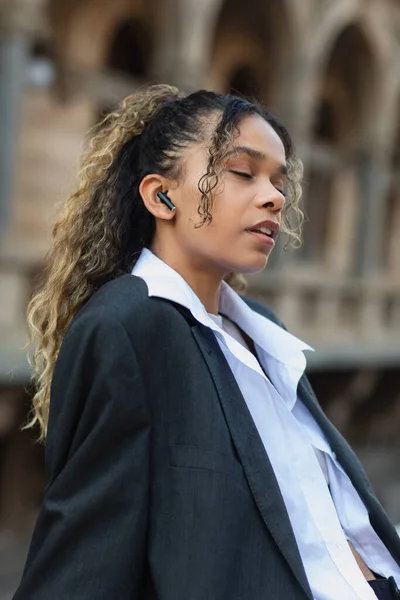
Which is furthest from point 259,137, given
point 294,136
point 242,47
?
point 242,47

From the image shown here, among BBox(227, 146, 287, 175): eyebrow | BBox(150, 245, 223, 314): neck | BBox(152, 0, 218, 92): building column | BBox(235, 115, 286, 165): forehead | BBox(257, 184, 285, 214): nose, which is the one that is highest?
BBox(152, 0, 218, 92): building column

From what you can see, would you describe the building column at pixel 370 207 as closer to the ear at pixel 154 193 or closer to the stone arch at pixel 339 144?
the stone arch at pixel 339 144

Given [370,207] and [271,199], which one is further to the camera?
[370,207]

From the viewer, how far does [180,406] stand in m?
1.39

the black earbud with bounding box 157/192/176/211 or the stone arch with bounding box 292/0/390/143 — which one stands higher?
the stone arch with bounding box 292/0/390/143

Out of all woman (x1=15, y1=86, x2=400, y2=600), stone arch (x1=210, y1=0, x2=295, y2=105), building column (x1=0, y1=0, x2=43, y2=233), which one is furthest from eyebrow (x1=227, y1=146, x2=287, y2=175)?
stone arch (x1=210, y1=0, x2=295, y2=105)

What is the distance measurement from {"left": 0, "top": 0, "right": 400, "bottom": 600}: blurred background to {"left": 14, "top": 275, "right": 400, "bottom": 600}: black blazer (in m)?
3.50

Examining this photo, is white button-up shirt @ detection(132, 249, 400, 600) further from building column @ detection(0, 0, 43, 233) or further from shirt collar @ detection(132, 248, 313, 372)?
building column @ detection(0, 0, 43, 233)

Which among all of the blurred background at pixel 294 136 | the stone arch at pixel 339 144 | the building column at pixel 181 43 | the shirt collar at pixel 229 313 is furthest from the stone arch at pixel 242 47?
the shirt collar at pixel 229 313

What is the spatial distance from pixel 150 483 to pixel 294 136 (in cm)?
754

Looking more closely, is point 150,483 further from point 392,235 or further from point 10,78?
point 392,235

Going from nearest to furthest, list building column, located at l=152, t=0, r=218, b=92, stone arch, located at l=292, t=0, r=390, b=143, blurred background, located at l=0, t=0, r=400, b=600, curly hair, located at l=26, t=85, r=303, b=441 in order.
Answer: curly hair, located at l=26, t=85, r=303, b=441, blurred background, located at l=0, t=0, r=400, b=600, building column, located at l=152, t=0, r=218, b=92, stone arch, located at l=292, t=0, r=390, b=143

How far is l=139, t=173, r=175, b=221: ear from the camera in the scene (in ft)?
5.17

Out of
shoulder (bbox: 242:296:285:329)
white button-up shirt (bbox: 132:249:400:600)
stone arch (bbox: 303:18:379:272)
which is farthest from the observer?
stone arch (bbox: 303:18:379:272)
